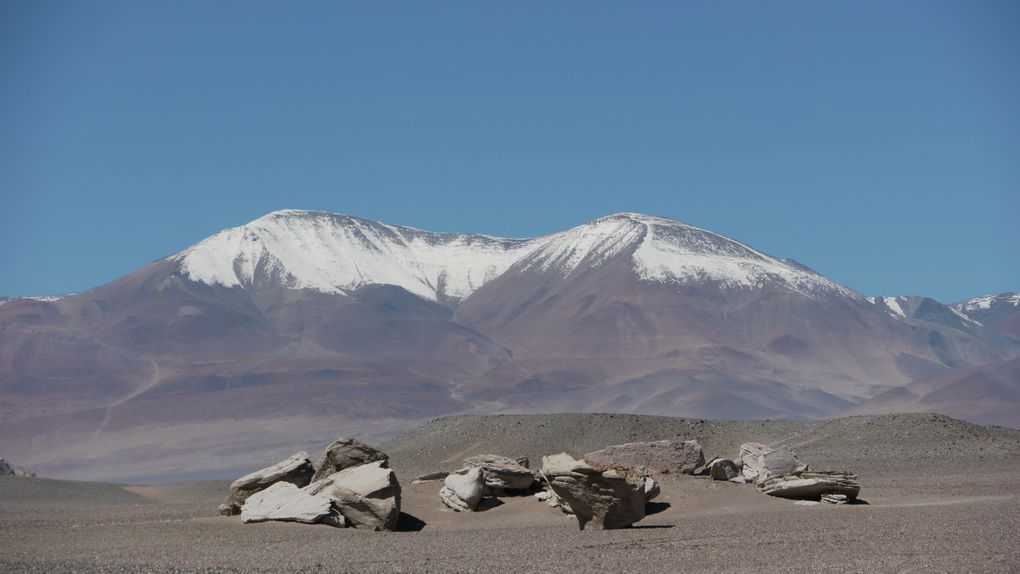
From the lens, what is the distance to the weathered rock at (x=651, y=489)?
27.9m

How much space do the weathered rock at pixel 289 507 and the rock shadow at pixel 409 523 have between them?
1309 millimetres

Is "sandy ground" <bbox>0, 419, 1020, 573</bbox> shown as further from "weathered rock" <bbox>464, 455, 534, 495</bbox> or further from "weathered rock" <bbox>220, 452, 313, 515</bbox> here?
"weathered rock" <bbox>220, 452, 313, 515</bbox>

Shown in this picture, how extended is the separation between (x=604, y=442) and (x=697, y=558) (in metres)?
26.2

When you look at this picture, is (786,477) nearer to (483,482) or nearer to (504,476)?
(504,476)

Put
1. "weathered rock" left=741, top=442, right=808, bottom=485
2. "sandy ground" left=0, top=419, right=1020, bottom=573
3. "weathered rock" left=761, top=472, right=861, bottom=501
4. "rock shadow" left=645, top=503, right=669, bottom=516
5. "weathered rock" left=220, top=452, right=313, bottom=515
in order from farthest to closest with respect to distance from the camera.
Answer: "weathered rock" left=741, top=442, right=808, bottom=485, "weathered rock" left=761, top=472, right=861, bottom=501, "weathered rock" left=220, top=452, right=313, bottom=515, "rock shadow" left=645, top=503, right=669, bottom=516, "sandy ground" left=0, top=419, right=1020, bottom=573

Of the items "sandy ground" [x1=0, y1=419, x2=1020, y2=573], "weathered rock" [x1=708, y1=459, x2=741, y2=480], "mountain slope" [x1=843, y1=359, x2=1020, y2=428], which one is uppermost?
"mountain slope" [x1=843, y1=359, x2=1020, y2=428]

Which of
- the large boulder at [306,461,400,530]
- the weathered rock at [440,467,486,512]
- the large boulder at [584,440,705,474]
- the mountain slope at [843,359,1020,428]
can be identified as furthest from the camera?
the mountain slope at [843,359,1020,428]

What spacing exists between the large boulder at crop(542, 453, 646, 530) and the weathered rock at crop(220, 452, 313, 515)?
637cm

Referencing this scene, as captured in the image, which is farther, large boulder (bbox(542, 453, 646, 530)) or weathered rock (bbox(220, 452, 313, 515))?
weathered rock (bbox(220, 452, 313, 515))

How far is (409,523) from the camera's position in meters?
26.2

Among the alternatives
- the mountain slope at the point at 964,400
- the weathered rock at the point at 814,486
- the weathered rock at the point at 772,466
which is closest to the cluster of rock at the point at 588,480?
the weathered rock at the point at 772,466

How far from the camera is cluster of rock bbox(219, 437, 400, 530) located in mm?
25156

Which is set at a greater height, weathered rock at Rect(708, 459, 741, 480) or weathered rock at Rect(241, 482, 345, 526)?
weathered rock at Rect(708, 459, 741, 480)

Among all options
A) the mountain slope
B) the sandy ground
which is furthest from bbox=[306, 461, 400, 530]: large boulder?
the mountain slope
